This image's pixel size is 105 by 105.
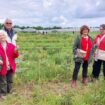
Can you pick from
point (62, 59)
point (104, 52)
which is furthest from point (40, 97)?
point (62, 59)

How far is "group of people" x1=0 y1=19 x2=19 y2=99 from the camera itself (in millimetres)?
8250

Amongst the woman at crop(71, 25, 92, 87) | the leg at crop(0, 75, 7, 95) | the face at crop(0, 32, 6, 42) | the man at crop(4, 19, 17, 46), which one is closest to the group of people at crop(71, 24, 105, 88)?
the woman at crop(71, 25, 92, 87)

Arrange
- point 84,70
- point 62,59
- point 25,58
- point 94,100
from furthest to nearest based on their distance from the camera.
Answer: point 25,58 → point 62,59 → point 84,70 → point 94,100

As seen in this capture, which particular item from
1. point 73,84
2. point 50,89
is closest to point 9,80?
point 50,89

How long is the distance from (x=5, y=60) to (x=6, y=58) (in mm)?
52

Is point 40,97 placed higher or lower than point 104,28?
lower

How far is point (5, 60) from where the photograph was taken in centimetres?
827

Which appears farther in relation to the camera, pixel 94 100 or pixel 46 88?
pixel 46 88

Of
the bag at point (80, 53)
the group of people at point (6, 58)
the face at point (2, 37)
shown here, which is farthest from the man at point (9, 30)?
the bag at point (80, 53)

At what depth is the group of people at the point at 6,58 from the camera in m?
8.25

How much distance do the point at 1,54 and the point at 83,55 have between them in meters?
2.11

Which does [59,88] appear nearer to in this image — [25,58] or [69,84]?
[69,84]

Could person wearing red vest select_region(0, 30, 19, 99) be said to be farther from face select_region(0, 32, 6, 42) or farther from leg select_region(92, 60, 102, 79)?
leg select_region(92, 60, 102, 79)

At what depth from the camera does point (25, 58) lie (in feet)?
48.2
